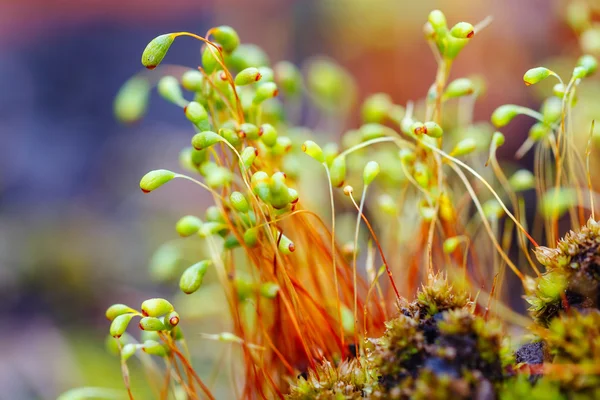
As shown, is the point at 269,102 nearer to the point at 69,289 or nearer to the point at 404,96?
the point at 404,96

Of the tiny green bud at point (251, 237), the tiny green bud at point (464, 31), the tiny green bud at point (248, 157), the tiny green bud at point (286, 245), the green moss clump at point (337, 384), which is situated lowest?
the green moss clump at point (337, 384)

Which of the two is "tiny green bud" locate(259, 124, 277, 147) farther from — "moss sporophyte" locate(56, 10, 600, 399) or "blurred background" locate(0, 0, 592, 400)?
"blurred background" locate(0, 0, 592, 400)

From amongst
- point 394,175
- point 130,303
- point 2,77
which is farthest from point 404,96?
point 2,77

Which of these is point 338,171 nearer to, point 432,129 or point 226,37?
point 432,129

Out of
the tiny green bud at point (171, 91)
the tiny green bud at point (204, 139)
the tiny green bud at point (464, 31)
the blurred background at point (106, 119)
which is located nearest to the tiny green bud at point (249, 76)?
the tiny green bud at point (204, 139)

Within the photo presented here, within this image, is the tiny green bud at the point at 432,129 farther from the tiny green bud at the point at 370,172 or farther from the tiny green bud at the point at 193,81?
the tiny green bud at the point at 193,81

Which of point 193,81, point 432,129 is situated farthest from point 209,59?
point 432,129
